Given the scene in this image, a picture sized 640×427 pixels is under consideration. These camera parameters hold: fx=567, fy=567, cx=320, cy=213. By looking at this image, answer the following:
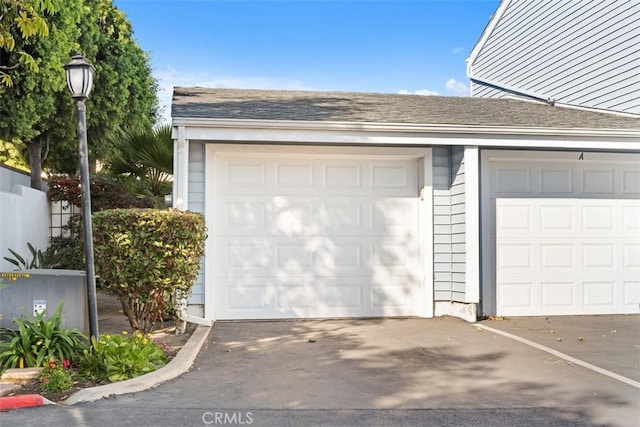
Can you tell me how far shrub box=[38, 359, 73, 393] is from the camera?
4598mm

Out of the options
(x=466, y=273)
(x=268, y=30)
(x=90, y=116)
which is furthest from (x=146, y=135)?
(x=466, y=273)

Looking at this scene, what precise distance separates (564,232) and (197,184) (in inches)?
227

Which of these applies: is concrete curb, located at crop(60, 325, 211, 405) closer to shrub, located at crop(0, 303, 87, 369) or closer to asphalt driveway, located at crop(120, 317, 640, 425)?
asphalt driveway, located at crop(120, 317, 640, 425)

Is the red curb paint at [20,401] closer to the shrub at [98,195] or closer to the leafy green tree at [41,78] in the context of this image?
the shrub at [98,195]

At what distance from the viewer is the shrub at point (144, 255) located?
6.16 metres

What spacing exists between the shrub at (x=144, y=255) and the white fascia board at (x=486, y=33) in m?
11.8

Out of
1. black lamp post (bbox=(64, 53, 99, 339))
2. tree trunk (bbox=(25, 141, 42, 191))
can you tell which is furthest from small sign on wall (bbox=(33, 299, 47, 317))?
tree trunk (bbox=(25, 141, 42, 191))

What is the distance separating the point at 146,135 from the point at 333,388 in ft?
21.4

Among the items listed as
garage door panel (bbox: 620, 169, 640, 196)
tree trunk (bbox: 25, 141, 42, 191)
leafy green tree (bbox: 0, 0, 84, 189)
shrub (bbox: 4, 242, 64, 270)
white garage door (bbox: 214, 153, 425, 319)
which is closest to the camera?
white garage door (bbox: 214, 153, 425, 319)

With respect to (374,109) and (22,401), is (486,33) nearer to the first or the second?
(374,109)

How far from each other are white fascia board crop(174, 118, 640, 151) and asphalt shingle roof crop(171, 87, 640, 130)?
135 mm

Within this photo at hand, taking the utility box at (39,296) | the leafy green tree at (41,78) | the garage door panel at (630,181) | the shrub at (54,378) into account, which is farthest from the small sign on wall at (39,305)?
the garage door panel at (630,181)

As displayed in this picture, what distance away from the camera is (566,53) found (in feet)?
40.9

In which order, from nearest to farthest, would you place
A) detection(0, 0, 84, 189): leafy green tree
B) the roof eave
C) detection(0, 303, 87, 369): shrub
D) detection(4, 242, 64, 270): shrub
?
detection(0, 303, 87, 369): shrub → the roof eave → detection(4, 242, 64, 270): shrub → detection(0, 0, 84, 189): leafy green tree
